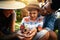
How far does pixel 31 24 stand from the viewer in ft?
11.5

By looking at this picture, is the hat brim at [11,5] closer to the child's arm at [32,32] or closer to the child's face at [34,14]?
the child's face at [34,14]

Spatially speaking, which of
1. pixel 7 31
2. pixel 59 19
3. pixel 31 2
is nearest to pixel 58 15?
pixel 59 19

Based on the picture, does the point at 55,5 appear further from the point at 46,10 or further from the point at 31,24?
the point at 31,24

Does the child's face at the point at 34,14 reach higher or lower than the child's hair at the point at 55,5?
lower

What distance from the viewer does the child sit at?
11.4ft

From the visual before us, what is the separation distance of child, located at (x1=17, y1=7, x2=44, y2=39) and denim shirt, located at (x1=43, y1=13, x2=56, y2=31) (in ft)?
0.16

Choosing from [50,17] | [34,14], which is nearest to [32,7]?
[34,14]

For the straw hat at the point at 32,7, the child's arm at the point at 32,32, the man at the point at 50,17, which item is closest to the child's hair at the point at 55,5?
the man at the point at 50,17

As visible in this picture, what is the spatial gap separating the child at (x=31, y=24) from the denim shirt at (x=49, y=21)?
50 mm

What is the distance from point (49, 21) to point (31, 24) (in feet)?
0.61

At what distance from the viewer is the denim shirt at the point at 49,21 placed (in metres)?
3.50

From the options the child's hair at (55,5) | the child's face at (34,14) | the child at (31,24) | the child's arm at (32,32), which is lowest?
the child's arm at (32,32)

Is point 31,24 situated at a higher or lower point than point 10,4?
lower

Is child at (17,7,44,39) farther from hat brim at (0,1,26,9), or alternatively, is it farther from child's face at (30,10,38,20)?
hat brim at (0,1,26,9)
